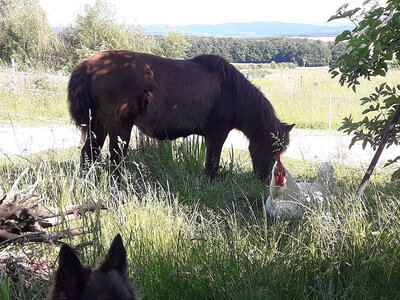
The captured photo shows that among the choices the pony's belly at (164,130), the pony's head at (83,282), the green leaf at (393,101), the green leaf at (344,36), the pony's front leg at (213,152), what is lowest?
the pony's front leg at (213,152)

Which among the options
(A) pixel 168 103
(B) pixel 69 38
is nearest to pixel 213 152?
(A) pixel 168 103

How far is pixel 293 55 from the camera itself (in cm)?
5341

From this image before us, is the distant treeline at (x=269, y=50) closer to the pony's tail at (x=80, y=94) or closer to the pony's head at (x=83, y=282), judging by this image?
the pony's tail at (x=80, y=94)

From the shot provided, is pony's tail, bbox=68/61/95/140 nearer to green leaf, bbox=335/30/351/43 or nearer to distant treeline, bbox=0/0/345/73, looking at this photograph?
green leaf, bbox=335/30/351/43

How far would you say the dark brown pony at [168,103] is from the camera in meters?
6.25

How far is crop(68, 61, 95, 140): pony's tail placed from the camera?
20.3ft

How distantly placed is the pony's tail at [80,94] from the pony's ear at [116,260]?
439cm


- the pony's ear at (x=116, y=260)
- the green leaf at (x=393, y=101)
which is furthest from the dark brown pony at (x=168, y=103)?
the pony's ear at (x=116, y=260)

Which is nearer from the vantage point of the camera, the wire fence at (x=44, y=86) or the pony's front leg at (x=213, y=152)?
the pony's front leg at (x=213, y=152)

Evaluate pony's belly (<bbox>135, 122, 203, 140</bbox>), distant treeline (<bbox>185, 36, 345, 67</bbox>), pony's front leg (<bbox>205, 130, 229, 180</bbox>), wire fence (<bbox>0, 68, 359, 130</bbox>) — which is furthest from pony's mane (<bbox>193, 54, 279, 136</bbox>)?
distant treeline (<bbox>185, 36, 345, 67</bbox>)

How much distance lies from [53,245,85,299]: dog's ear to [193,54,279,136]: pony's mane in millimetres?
5819

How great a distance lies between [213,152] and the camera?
7.23m

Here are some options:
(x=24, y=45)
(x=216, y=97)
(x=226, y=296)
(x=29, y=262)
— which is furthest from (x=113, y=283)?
(x=24, y=45)

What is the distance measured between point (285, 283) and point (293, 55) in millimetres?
52654
